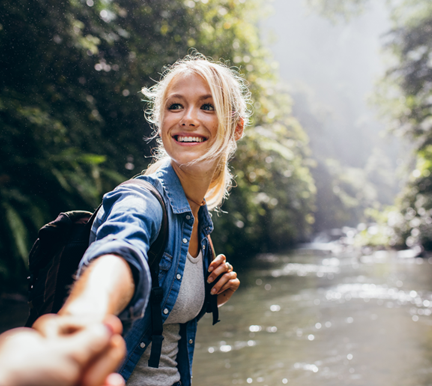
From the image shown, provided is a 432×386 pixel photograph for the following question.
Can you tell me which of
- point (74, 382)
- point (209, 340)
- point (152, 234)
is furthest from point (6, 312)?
point (74, 382)

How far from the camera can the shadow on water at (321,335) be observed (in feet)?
14.1

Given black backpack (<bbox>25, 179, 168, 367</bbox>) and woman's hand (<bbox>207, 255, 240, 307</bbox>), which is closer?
black backpack (<bbox>25, 179, 168, 367</bbox>)

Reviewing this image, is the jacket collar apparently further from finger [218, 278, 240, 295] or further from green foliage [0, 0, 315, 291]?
green foliage [0, 0, 315, 291]

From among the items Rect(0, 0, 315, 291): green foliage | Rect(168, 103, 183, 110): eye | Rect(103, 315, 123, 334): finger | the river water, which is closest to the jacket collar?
Rect(168, 103, 183, 110): eye

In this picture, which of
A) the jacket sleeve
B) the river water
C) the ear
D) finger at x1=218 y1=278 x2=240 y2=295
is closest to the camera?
the jacket sleeve

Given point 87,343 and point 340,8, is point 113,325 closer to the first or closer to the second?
point 87,343

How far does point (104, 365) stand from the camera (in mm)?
559

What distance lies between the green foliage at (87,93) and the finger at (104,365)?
4990 mm

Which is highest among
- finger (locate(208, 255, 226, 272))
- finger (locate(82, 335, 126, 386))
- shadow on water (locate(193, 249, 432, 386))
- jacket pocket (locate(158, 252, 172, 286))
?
finger (locate(82, 335, 126, 386))

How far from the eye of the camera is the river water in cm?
430

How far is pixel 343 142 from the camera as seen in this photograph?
8406cm

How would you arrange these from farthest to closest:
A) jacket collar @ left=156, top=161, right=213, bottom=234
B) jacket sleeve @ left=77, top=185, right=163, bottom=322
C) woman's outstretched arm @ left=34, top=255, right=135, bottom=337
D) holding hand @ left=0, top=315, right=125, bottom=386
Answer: jacket collar @ left=156, top=161, right=213, bottom=234, jacket sleeve @ left=77, top=185, right=163, bottom=322, woman's outstretched arm @ left=34, top=255, right=135, bottom=337, holding hand @ left=0, top=315, right=125, bottom=386

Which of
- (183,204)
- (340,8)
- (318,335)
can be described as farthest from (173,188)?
(340,8)

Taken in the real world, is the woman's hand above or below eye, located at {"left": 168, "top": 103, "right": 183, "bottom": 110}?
below
